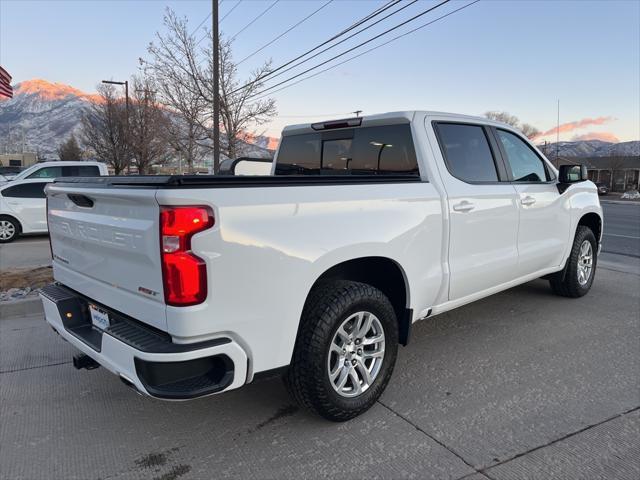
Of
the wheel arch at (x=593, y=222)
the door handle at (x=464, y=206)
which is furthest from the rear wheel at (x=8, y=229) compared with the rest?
the wheel arch at (x=593, y=222)

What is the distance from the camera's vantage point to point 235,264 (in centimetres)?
233

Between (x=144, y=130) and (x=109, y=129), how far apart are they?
3892 mm

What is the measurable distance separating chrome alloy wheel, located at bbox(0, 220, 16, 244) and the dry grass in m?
4.54

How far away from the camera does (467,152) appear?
13.1ft

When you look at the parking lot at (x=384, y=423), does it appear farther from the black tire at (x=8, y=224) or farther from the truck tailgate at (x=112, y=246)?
the black tire at (x=8, y=224)

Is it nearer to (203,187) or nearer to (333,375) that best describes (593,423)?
(333,375)

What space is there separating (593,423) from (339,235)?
6.46 ft

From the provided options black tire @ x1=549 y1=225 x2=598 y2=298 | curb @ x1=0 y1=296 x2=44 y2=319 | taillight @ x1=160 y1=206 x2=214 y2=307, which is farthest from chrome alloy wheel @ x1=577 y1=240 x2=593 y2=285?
curb @ x1=0 y1=296 x2=44 y2=319

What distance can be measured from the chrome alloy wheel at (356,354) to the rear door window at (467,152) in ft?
4.65

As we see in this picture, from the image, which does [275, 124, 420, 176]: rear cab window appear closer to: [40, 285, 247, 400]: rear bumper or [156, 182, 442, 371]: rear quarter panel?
Result: [156, 182, 442, 371]: rear quarter panel

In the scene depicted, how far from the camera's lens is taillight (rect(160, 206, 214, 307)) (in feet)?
7.23

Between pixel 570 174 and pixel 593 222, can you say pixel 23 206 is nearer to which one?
pixel 570 174

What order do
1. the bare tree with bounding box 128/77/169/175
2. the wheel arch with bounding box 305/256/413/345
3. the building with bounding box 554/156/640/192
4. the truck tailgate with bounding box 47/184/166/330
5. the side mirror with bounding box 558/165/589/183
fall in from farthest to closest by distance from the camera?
the building with bounding box 554/156/640/192 < the bare tree with bounding box 128/77/169/175 < the side mirror with bounding box 558/165/589/183 < the wheel arch with bounding box 305/256/413/345 < the truck tailgate with bounding box 47/184/166/330

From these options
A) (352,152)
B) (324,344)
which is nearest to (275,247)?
(324,344)
